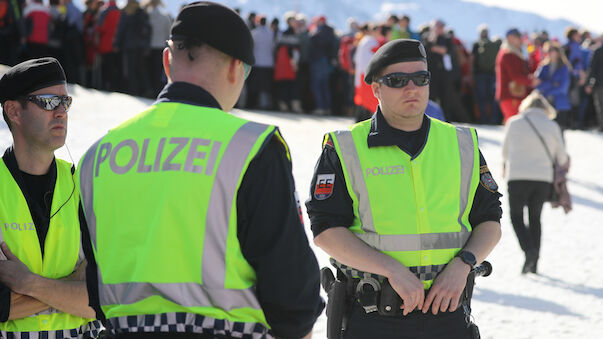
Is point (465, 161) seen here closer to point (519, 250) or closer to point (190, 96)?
point (190, 96)

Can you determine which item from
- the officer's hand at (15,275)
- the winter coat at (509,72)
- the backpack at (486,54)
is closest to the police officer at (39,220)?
the officer's hand at (15,275)

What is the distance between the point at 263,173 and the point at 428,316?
1400 mm

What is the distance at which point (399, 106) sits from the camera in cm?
353

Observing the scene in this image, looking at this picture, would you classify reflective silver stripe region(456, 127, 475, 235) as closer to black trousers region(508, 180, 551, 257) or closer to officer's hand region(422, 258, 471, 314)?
officer's hand region(422, 258, 471, 314)

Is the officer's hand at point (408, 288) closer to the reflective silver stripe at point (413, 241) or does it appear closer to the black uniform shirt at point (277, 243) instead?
the reflective silver stripe at point (413, 241)

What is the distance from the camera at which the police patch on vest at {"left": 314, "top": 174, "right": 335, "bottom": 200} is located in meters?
3.39

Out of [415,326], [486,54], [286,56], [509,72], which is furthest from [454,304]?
[486,54]

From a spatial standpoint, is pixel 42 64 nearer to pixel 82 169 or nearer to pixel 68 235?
pixel 68 235

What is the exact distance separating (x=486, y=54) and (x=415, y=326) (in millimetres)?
13932

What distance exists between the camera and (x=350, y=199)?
342 cm

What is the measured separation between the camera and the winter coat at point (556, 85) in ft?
43.0

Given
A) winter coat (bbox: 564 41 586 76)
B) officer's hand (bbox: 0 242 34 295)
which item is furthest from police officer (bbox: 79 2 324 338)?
winter coat (bbox: 564 41 586 76)

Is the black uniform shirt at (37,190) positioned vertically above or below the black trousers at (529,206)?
above

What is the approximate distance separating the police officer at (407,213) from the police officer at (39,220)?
3.27 ft
